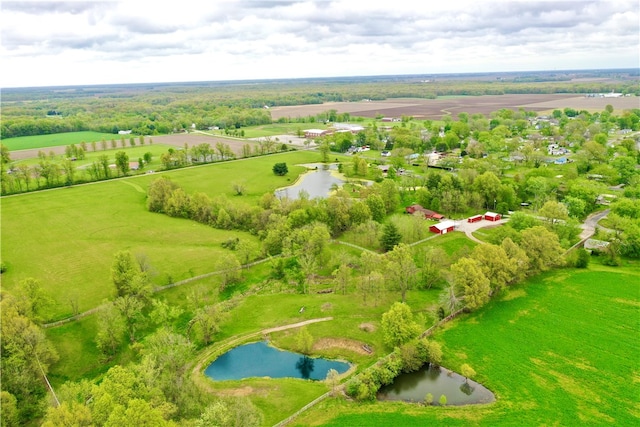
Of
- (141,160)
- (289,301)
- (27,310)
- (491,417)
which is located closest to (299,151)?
(141,160)

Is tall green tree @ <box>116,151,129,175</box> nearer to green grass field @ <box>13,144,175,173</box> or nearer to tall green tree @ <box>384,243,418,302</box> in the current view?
green grass field @ <box>13,144,175,173</box>

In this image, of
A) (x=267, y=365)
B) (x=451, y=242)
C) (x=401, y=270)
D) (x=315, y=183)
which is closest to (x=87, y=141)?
(x=315, y=183)

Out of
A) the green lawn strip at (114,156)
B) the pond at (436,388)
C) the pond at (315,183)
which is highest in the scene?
the green lawn strip at (114,156)

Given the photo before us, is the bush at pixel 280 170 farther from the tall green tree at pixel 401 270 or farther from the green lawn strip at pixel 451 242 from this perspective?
the tall green tree at pixel 401 270

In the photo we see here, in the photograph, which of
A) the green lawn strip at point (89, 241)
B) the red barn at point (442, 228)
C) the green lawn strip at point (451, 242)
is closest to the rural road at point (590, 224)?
the green lawn strip at point (451, 242)

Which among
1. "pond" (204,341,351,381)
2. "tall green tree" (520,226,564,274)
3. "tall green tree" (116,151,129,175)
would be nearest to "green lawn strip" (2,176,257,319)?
"tall green tree" (116,151,129,175)
